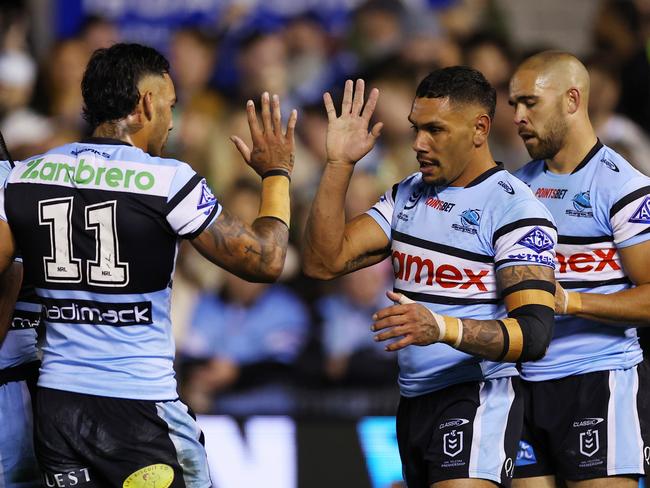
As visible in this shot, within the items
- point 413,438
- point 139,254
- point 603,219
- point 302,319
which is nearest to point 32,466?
point 139,254

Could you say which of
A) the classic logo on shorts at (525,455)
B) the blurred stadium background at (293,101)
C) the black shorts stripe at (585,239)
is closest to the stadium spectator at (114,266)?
the black shorts stripe at (585,239)

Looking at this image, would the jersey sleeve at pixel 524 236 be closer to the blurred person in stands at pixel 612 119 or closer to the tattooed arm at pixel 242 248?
the tattooed arm at pixel 242 248

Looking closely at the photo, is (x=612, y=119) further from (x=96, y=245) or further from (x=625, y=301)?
(x=96, y=245)

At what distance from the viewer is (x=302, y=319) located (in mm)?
9656

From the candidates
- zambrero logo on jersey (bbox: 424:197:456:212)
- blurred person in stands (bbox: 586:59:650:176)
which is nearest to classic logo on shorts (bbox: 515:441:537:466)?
zambrero logo on jersey (bbox: 424:197:456:212)

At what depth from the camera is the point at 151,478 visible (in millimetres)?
4195

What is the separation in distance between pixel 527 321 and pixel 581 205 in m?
1.10

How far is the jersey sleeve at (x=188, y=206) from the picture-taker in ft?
13.6

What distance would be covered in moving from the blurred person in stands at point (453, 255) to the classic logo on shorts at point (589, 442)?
50 cm

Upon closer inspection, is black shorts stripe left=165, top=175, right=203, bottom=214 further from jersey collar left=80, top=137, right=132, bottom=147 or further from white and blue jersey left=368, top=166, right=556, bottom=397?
white and blue jersey left=368, top=166, right=556, bottom=397

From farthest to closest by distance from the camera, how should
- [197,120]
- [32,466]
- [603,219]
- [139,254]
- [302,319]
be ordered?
[197,120] < [302,319] < [603,219] < [32,466] < [139,254]

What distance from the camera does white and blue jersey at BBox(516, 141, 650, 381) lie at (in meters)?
5.17

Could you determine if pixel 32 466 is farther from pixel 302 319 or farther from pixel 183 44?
pixel 183 44

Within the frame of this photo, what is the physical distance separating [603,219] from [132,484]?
249 cm
